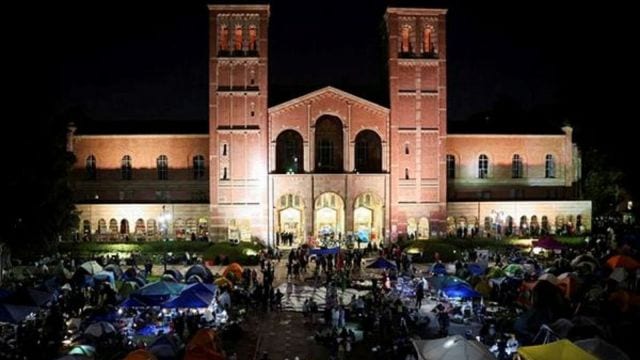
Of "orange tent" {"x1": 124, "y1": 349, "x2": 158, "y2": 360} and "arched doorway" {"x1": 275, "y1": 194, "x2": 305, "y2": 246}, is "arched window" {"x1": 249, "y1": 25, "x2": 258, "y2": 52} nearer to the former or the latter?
"arched doorway" {"x1": 275, "y1": 194, "x2": 305, "y2": 246}

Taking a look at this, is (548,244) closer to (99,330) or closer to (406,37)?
(406,37)

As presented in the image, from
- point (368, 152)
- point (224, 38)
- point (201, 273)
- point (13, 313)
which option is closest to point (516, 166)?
point (368, 152)

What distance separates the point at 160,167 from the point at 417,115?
22469 mm

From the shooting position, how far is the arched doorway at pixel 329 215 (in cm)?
5669

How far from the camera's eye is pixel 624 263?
34906mm

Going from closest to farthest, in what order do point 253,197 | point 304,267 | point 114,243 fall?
Result: 1. point 304,267
2. point 114,243
3. point 253,197

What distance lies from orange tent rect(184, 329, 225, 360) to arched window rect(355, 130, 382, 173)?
37275mm

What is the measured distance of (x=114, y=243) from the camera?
52031 mm

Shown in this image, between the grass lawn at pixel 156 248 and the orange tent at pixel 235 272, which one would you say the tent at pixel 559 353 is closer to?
the orange tent at pixel 235 272

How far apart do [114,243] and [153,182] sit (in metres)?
10.4

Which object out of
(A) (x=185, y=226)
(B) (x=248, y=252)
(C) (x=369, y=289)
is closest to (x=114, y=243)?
(A) (x=185, y=226)

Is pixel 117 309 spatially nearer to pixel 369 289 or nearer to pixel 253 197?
pixel 369 289

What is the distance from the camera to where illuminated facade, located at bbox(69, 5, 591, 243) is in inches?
2199

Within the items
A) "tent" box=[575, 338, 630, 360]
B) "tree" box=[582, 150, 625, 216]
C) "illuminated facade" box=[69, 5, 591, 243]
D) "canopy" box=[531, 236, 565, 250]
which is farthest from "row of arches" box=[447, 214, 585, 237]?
"tent" box=[575, 338, 630, 360]
